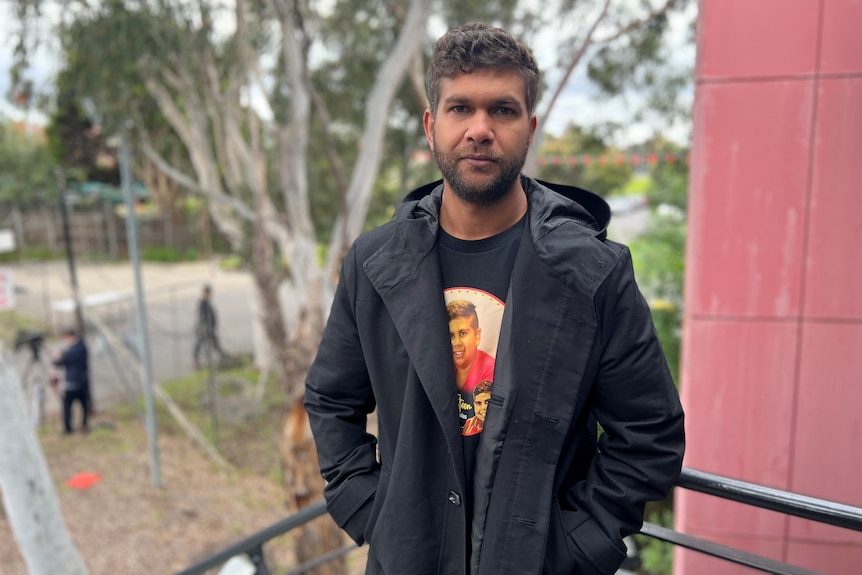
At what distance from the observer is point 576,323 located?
145 cm

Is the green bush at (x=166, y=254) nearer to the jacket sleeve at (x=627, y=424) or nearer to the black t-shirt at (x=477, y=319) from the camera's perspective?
the black t-shirt at (x=477, y=319)

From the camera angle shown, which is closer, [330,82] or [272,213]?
[272,213]

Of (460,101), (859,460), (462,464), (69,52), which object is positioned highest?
(69,52)

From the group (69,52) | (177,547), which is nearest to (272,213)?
(69,52)

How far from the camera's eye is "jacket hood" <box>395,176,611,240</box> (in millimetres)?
1573

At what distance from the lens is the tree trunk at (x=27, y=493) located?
490cm

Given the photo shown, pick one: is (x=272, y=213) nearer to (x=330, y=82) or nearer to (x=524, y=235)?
(x=330, y=82)

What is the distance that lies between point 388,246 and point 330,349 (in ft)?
0.98

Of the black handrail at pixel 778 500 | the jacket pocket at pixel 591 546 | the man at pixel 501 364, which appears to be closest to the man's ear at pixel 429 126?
the man at pixel 501 364

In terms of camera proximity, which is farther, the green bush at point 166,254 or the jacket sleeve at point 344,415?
the green bush at point 166,254

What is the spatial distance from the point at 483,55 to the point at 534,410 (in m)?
0.74

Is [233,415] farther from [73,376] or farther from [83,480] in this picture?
[83,480]

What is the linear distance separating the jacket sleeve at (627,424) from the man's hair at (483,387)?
0.23 m

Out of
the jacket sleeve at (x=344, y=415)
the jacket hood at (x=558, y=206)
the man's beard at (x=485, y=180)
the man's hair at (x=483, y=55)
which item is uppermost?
the man's hair at (x=483, y=55)
